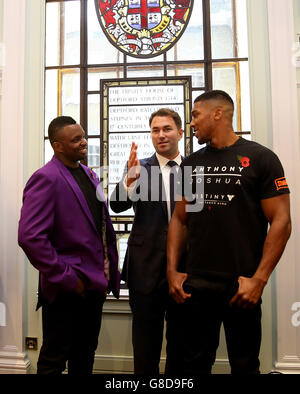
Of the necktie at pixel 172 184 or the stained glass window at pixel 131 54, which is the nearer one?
the necktie at pixel 172 184

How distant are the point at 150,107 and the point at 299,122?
0.97 m

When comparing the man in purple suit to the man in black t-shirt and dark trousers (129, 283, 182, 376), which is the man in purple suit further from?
the man in black t-shirt

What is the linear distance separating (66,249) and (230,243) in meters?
0.72

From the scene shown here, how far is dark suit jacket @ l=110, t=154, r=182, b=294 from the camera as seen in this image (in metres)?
1.64

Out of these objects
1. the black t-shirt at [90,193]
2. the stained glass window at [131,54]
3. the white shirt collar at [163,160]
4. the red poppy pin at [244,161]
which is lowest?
the black t-shirt at [90,193]

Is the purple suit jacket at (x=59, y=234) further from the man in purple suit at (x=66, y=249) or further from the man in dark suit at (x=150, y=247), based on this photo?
the man in dark suit at (x=150, y=247)

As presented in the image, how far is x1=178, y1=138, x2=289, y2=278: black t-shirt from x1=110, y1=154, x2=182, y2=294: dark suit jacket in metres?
0.26

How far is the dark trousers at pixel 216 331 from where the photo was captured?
1.35 meters

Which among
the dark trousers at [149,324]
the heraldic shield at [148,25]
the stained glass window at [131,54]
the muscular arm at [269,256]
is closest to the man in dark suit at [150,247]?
the dark trousers at [149,324]

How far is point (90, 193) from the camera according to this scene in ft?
5.49

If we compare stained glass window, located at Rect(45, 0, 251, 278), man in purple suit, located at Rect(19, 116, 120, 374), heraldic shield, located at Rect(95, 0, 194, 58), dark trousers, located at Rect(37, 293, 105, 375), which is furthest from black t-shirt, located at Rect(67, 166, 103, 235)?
heraldic shield, located at Rect(95, 0, 194, 58)

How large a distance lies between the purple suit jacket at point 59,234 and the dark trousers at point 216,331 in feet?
1.48

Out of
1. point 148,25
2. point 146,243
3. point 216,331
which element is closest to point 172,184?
point 146,243

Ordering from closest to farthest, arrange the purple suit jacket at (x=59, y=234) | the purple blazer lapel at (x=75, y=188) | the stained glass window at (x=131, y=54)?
the purple suit jacket at (x=59, y=234) → the purple blazer lapel at (x=75, y=188) → the stained glass window at (x=131, y=54)
